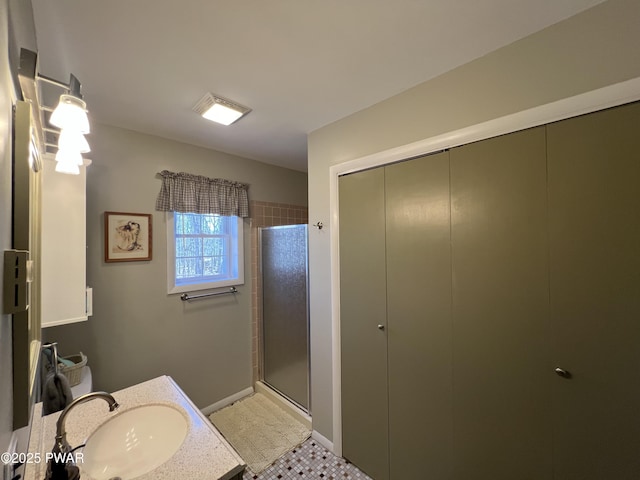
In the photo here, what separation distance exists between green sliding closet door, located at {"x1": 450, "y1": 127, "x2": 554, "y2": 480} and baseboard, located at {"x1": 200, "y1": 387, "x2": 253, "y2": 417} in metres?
1.99

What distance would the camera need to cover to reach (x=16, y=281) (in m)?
0.59

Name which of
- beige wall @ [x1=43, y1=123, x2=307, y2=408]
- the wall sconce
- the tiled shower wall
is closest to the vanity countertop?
beige wall @ [x1=43, y1=123, x2=307, y2=408]

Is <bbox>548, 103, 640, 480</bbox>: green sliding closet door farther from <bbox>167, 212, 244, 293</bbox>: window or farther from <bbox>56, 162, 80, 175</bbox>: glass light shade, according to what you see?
<bbox>167, 212, 244, 293</bbox>: window

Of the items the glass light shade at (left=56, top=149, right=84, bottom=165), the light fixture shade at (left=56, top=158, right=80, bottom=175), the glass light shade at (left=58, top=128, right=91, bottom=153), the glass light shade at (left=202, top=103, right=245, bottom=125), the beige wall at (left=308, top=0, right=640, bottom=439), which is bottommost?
the light fixture shade at (left=56, top=158, right=80, bottom=175)

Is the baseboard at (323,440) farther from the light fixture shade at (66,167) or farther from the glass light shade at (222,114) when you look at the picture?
the glass light shade at (222,114)

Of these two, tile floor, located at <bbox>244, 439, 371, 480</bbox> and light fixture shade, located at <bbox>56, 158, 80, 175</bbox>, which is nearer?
light fixture shade, located at <bbox>56, 158, 80, 175</bbox>

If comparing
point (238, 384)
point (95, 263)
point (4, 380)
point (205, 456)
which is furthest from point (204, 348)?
point (4, 380)

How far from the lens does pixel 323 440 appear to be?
6.41 feet

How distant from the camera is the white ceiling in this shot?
99 centimetres

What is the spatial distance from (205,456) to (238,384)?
6.36ft

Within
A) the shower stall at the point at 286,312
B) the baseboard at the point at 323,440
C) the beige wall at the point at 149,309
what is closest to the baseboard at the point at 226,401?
the beige wall at the point at 149,309

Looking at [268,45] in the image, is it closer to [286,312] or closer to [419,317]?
[419,317]

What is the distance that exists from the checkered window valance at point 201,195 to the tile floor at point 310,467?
79.9 inches

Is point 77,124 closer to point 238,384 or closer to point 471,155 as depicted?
point 471,155
